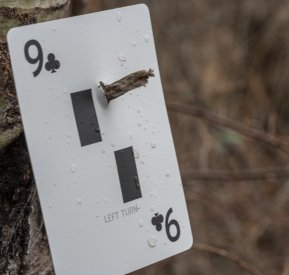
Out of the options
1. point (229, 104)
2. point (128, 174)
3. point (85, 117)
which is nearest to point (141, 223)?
point (128, 174)

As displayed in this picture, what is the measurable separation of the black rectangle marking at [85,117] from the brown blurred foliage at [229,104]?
80.2 inches

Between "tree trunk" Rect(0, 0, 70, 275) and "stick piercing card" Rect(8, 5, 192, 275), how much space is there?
9 centimetres

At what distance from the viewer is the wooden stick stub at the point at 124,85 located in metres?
0.86

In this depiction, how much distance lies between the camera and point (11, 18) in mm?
890

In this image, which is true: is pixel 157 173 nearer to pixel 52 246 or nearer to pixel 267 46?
pixel 52 246

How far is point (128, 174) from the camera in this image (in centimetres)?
89

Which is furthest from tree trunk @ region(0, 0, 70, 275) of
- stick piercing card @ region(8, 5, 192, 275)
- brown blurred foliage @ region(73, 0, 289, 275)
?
brown blurred foliage @ region(73, 0, 289, 275)

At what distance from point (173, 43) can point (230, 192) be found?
2.79 ft

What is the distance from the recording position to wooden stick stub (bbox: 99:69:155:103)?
0.86 metres

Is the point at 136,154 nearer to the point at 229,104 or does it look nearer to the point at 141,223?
Answer: the point at 141,223

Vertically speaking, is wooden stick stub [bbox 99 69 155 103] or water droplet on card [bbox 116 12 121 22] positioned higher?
water droplet on card [bbox 116 12 121 22]

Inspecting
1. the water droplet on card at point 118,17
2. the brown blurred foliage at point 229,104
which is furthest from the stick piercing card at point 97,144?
the brown blurred foliage at point 229,104

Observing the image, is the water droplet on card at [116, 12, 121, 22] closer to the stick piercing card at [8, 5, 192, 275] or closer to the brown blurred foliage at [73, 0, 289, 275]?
the stick piercing card at [8, 5, 192, 275]

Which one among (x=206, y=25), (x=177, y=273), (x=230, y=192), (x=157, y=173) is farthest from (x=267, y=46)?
(x=157, y=173)
